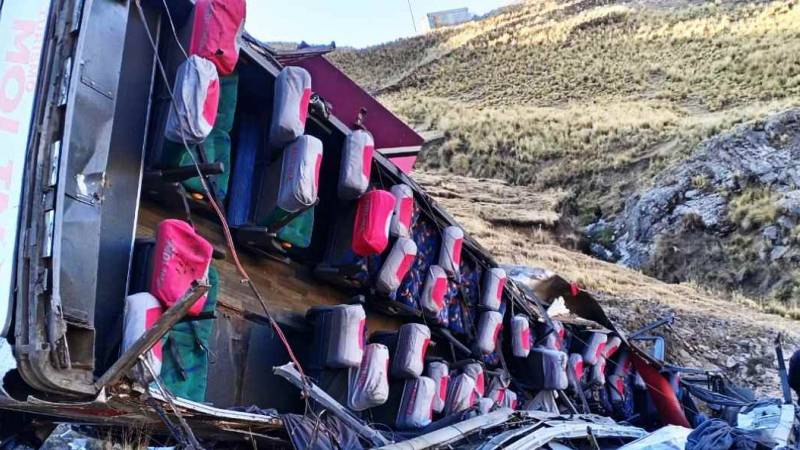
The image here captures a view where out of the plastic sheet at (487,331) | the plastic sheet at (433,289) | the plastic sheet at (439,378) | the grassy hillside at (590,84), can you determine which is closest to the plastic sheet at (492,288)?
the plastic sheet at (487,331)

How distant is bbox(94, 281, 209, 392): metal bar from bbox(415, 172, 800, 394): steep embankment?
13.5m

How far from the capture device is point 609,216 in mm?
30812

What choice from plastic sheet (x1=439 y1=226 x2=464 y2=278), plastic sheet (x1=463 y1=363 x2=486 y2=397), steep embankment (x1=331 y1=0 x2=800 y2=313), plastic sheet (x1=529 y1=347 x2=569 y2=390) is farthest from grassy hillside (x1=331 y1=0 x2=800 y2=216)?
plastic sheet (x1=439 y1=226 x2=464 y2=278)

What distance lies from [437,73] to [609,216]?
28.8m

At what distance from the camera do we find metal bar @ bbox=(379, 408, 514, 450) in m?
6.80

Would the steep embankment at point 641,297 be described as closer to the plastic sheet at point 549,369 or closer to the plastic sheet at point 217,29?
the plastic sheet at point 549,369

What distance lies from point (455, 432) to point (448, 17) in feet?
280

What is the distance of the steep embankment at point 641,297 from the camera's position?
16.4 m

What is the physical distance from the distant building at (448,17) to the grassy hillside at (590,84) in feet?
51.0

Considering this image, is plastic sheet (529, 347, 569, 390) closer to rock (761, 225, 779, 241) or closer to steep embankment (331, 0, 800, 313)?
steep embankment (331, 0, 800, 313)

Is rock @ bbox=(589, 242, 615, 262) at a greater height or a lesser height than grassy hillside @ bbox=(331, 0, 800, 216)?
lesser

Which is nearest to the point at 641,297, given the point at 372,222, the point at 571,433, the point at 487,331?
the point at 487,331

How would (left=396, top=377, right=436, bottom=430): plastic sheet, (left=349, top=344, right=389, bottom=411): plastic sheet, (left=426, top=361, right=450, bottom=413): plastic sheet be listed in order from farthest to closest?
(left=426, top=361, right=450, bottom=413): plastic sheet → (left=396, top=377, right=436, bottom=430): plastic sheet → (left=349, top=344, right=389, bottom=411): plastic sheet

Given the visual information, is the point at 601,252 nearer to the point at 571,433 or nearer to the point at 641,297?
the point at 641,297
